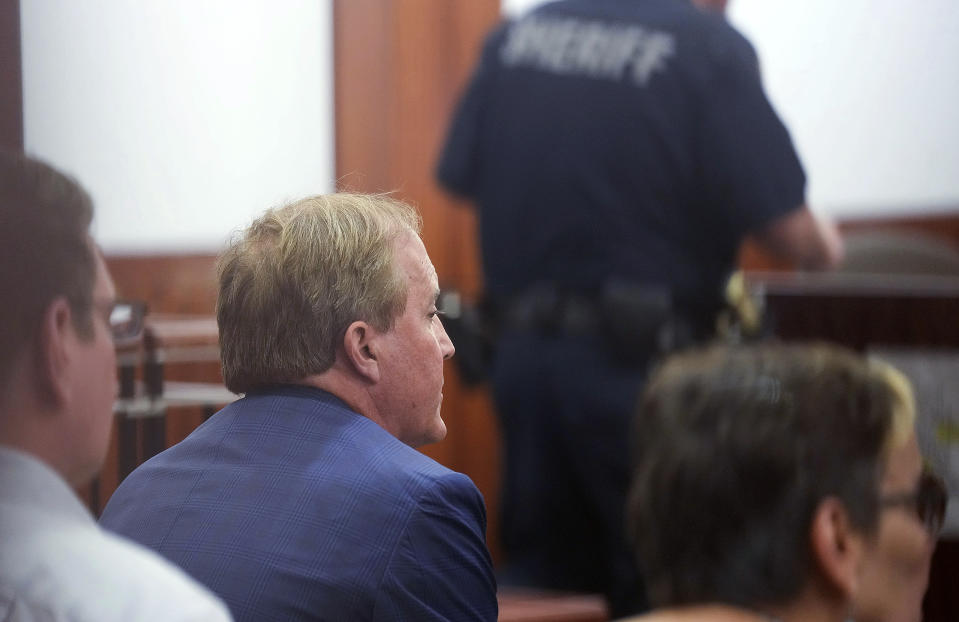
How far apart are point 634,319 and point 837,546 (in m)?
1.10

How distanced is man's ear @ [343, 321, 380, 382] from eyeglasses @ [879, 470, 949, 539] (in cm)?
40

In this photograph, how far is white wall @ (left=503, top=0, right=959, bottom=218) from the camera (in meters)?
2.61

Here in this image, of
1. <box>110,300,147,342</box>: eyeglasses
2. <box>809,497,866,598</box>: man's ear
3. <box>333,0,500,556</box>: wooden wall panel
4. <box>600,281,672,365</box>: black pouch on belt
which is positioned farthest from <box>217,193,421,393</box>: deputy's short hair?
<box>333,0,500,556</box>: wooden wall panel

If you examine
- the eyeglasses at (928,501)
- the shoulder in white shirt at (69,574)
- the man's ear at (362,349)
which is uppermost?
the shoulder in white shirt at (69,574)

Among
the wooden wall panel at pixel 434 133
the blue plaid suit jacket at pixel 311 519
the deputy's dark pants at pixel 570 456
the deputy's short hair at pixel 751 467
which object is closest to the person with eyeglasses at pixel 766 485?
the deputy's short hair at pixel 751 467

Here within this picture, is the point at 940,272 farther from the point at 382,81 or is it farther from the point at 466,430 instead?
the point at 382,81

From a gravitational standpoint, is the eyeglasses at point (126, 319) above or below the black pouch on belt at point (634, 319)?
above

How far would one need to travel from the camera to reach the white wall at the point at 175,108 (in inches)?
30.5

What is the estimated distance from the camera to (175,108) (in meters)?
0.94

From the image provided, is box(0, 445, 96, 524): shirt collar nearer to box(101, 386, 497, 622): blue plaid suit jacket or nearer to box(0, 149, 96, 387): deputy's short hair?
box(0, 149, 96, 387): deputy's short hair

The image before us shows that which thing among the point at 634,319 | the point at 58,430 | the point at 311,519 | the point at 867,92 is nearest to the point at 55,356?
the point at 58,430

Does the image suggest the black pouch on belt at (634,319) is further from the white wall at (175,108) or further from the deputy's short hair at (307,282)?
the deputy's short hair at (307,282)

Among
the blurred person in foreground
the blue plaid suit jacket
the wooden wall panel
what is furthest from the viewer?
the wooden wall panel

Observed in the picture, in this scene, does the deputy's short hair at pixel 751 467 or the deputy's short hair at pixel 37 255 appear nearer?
the deputy's short hair at pixel 37 255
